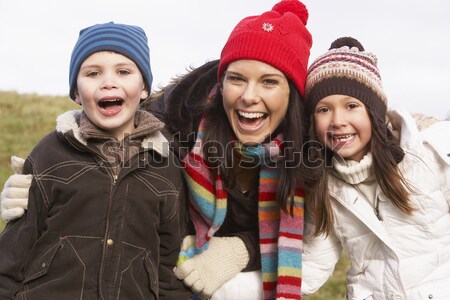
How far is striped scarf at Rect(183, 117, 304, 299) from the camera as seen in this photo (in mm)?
3234

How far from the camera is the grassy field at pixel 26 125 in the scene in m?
6.35

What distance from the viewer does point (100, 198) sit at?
2779 mm

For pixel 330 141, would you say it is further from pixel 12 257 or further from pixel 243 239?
pixel 12 257

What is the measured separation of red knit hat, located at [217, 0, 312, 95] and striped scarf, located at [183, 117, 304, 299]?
1.29 feet

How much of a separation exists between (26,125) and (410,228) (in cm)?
690

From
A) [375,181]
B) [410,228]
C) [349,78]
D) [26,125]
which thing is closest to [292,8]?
[349,78]

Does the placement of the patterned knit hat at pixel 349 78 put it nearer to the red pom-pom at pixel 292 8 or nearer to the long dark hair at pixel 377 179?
the long dark hair at pixel 377 179

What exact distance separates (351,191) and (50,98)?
8.36m

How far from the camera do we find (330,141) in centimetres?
309

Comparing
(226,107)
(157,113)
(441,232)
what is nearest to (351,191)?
(441,232)

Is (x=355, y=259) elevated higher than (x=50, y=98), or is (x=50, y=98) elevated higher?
(x=50, y=98)

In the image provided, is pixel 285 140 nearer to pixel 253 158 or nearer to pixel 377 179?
pixel 253 158

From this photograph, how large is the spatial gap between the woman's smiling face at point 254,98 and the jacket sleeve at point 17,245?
1142 millimetres

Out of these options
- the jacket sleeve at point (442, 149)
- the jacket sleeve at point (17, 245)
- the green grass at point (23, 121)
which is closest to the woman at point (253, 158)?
the jacket sleeve at point (442, 149)
